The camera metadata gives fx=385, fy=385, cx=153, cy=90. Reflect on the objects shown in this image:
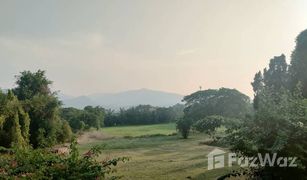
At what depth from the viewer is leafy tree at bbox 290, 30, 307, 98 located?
3112 cm

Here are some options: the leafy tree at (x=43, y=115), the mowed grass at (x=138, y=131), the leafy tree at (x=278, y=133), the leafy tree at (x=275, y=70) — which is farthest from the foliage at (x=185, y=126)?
the leafy tree at (x=278, y=133)

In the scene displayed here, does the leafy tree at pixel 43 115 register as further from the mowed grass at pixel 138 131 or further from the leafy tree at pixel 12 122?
the mowed grass at pixel 138 131

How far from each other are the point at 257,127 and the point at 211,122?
95.2ft

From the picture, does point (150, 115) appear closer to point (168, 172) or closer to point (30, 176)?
point (168, 172)

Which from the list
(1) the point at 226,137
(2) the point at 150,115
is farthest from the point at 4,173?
(2) the point at 150,115

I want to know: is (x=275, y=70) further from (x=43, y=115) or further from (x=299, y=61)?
(x=43, y=115)

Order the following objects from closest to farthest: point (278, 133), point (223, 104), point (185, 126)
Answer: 1. point (278, 133)
2. point (185, 126)
3. point (223, 104)

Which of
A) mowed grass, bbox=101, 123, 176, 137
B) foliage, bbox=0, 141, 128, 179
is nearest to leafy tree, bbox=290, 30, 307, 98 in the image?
foliage, bbox=0, 141, 128, 179

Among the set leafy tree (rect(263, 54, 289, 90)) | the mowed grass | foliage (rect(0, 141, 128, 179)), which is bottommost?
foliage (rect(0, 141, 128, 179))

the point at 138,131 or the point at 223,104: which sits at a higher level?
the point at 223,104

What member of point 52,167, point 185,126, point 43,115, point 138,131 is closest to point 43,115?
point 43,115

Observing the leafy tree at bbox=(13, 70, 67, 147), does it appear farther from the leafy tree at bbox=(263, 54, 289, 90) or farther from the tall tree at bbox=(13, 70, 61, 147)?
the leafy tree at bbox=(263, 54, 289, 90)

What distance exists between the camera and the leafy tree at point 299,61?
31.1 m

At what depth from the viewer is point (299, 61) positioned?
31.7 meters
